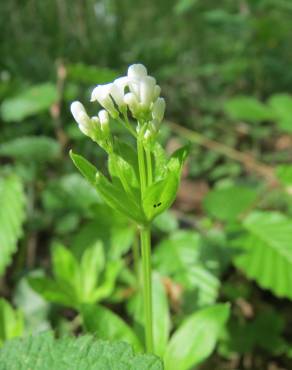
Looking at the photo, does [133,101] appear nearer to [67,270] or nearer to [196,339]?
[196,339]

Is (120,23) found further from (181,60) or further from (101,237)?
(101,237)

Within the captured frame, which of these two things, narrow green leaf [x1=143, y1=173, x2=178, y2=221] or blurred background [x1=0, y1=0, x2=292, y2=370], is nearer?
narrow green leaf [x1=143, y1=173, x2=178, y2=221]

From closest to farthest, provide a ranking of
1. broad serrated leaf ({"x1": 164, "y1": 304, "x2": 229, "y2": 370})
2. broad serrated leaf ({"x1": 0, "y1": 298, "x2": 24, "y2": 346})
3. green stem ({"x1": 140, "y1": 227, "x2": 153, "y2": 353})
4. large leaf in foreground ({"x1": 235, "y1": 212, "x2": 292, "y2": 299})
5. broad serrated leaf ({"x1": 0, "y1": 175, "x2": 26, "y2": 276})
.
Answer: green stem ({"x1": 140, "y1": 227, "x2": 153, "y2": 353}) < broad serrated leaf ({"x1": 164, "y1": 304, "x2": 229, "y2": 370}) < broad serrated leaf ({"x1": 0, "y1": 298, "x2": 24, "y2": 346}) < large leaf in foreground ({"x1": 235, "y1": 212, "x2": 292, "y2": 299}) < broad serrated leaf ({"x1": 0, "y1": 175, "x2": 26, "y2": 276})

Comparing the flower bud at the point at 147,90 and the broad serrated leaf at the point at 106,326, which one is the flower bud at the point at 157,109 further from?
the broad serrated leaf at the point at 106,326

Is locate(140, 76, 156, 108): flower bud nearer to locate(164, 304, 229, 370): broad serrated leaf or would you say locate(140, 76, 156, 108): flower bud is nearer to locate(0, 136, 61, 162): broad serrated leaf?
locate(164, 304, 229, 370): broad serrated leaf

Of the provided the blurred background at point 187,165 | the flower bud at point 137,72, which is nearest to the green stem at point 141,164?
the flower bud at point 137,72

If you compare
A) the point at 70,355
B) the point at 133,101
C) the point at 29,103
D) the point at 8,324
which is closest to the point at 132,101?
the point at 133,101

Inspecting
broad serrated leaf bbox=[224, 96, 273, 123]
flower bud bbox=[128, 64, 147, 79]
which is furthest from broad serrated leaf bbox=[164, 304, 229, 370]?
broad serrated leaf bbox=[224, 96, 273, 123]
